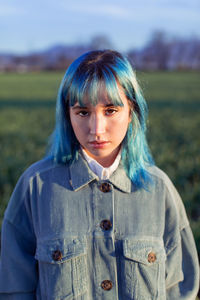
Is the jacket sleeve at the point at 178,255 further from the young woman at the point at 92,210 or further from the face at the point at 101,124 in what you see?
the face at the point at 101,124

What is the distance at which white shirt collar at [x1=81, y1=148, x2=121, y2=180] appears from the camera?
5.47ft

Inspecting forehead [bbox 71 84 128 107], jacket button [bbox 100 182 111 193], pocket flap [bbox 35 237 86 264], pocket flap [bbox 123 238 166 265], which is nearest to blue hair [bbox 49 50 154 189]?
forehead [bbox 71 84 128 107]

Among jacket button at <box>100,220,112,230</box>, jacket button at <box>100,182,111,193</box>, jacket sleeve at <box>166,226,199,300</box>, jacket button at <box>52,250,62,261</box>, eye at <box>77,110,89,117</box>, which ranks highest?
eye at <box>77,110,89,117</box>

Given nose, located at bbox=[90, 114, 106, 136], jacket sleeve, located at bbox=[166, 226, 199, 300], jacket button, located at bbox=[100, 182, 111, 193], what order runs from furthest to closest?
jacket sleeve, located at bbox=[166, 226, 199, 300] → jacket button, located at bbox=[100, 182, 111, 193] → nose, located at bbox=[90, 114, 106, 136]

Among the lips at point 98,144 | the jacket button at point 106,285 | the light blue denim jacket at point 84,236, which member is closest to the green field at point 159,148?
the lips at point 98,144

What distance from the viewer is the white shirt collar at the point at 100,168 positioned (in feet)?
5.47

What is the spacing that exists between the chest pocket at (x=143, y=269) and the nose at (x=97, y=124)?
→ 483 millimetres

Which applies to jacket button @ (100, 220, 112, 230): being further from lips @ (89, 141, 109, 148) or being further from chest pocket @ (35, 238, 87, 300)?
lips @ (89, 141, 109, 148)

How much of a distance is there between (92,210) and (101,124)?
375 millimetres

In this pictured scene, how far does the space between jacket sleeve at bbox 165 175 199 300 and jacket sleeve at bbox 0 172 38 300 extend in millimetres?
631

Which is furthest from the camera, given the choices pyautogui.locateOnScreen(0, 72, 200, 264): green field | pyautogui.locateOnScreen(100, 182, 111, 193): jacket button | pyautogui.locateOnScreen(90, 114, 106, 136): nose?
pyautogui.locateOnScreen(0, 72, 200, 264): green field

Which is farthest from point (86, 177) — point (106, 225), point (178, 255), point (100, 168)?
point (178, 255)

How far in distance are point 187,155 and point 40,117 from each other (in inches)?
260

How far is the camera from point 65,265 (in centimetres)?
159
